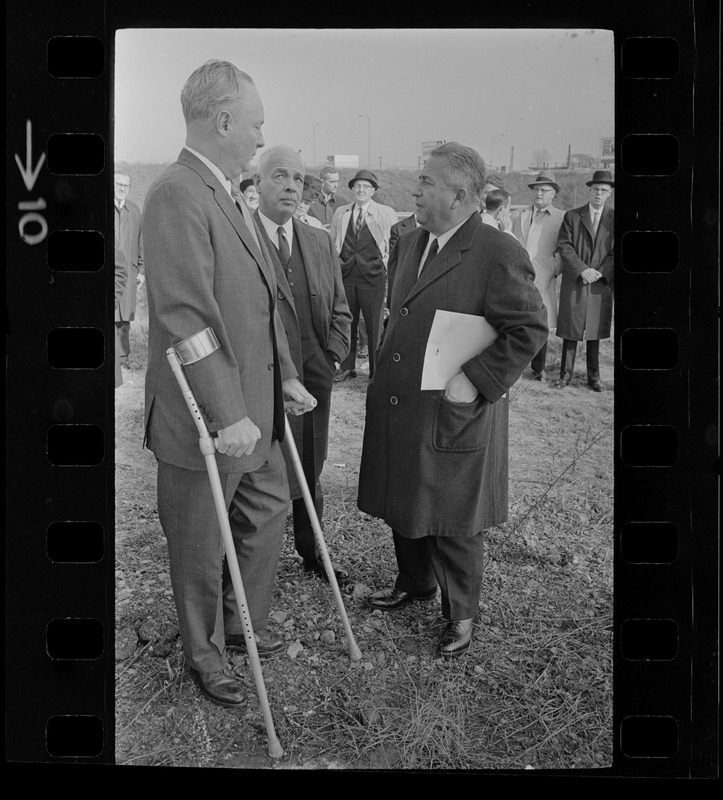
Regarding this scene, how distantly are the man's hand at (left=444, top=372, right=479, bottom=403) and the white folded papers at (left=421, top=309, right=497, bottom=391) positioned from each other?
0.08 ft

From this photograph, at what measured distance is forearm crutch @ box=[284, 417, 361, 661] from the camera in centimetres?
435

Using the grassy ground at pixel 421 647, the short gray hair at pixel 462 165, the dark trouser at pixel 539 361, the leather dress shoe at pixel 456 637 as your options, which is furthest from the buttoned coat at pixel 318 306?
the leather dress shoe at pixel 456 637

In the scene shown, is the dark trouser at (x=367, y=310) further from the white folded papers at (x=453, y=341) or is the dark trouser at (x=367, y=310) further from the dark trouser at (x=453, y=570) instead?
the dark trouser at (x=453, y=570)

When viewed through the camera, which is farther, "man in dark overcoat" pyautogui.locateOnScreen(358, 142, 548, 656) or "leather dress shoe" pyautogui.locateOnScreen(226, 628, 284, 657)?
"leather dress shoe" pyautogui.locateOnScreen(226, 628, 284, 657)

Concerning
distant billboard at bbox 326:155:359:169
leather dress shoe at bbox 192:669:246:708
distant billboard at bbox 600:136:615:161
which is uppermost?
distant billboard at bbox 600:136:615:161

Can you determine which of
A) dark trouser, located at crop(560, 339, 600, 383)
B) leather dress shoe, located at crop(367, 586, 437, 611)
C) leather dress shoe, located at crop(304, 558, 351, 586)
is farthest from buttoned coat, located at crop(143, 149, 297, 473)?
dark trouser, located at crop(560, 339, 600, 383)

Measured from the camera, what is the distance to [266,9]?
4148 mm

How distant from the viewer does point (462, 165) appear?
13.8ft

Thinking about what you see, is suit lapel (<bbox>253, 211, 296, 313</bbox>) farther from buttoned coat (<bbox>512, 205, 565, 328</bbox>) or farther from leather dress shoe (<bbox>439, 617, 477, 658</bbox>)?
leather dress shoe (<bbox>439, 617, 477, 658</bbox>)

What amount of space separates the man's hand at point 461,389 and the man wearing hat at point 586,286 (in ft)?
1.25

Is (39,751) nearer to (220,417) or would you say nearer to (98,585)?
(98,585)

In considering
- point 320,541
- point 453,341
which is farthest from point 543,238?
point 320,541
